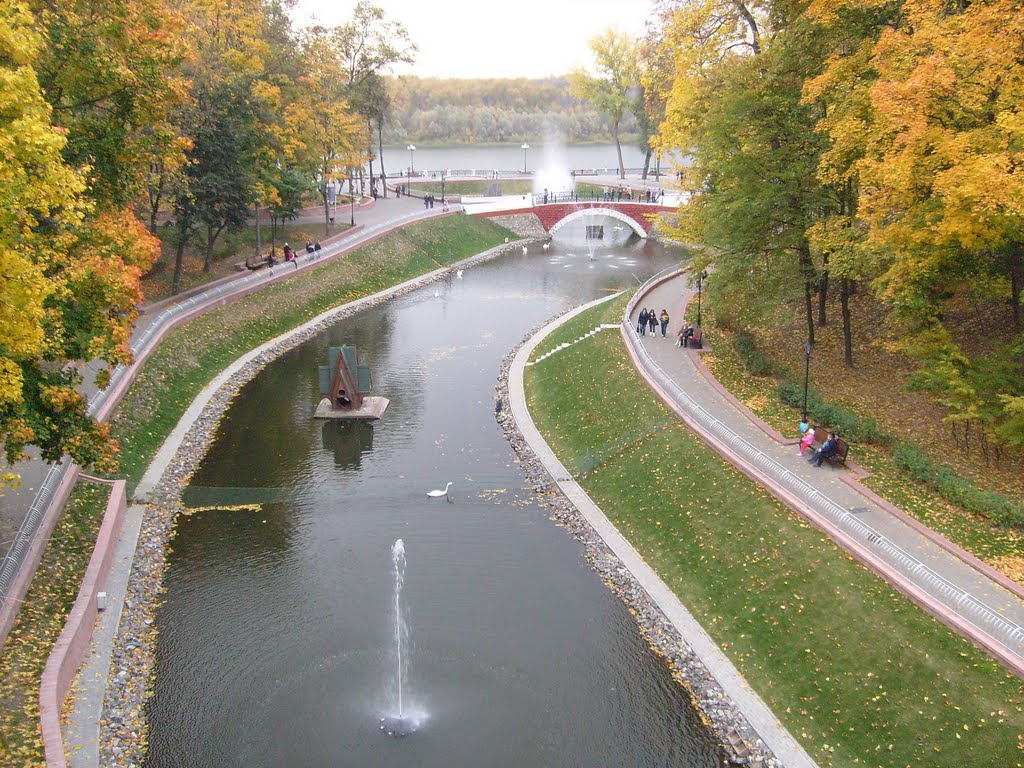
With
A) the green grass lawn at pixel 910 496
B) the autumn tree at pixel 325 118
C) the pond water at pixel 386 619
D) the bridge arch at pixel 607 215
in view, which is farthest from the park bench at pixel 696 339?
the bridge arch at pixel 607 215

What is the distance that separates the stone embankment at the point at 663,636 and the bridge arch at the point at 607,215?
4951cm

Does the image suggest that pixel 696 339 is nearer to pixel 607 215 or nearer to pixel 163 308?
pixel 163 308

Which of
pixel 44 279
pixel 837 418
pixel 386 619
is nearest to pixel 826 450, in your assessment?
pixel 837 418

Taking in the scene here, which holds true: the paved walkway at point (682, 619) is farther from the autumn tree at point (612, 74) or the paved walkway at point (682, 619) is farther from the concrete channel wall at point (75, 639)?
the autumn tree at point (612, 74)

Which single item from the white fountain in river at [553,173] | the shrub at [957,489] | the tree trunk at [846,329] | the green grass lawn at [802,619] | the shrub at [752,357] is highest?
the white fountain in river at [553,173]

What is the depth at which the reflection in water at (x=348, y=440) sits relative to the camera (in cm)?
2980

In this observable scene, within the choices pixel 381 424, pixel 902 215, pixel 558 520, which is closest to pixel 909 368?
pixel 902 215

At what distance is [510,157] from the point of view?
132 metres

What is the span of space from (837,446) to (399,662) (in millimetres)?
13424

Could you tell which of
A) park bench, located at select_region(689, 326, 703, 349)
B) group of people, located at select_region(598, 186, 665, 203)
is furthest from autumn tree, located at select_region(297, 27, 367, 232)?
park bench, located at select_region(689, 326, 703, 349)

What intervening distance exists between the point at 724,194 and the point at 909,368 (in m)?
8.86

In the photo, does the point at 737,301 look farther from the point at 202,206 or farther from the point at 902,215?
the point at 202,206

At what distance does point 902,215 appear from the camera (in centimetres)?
2281

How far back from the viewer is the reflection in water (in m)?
29.8
